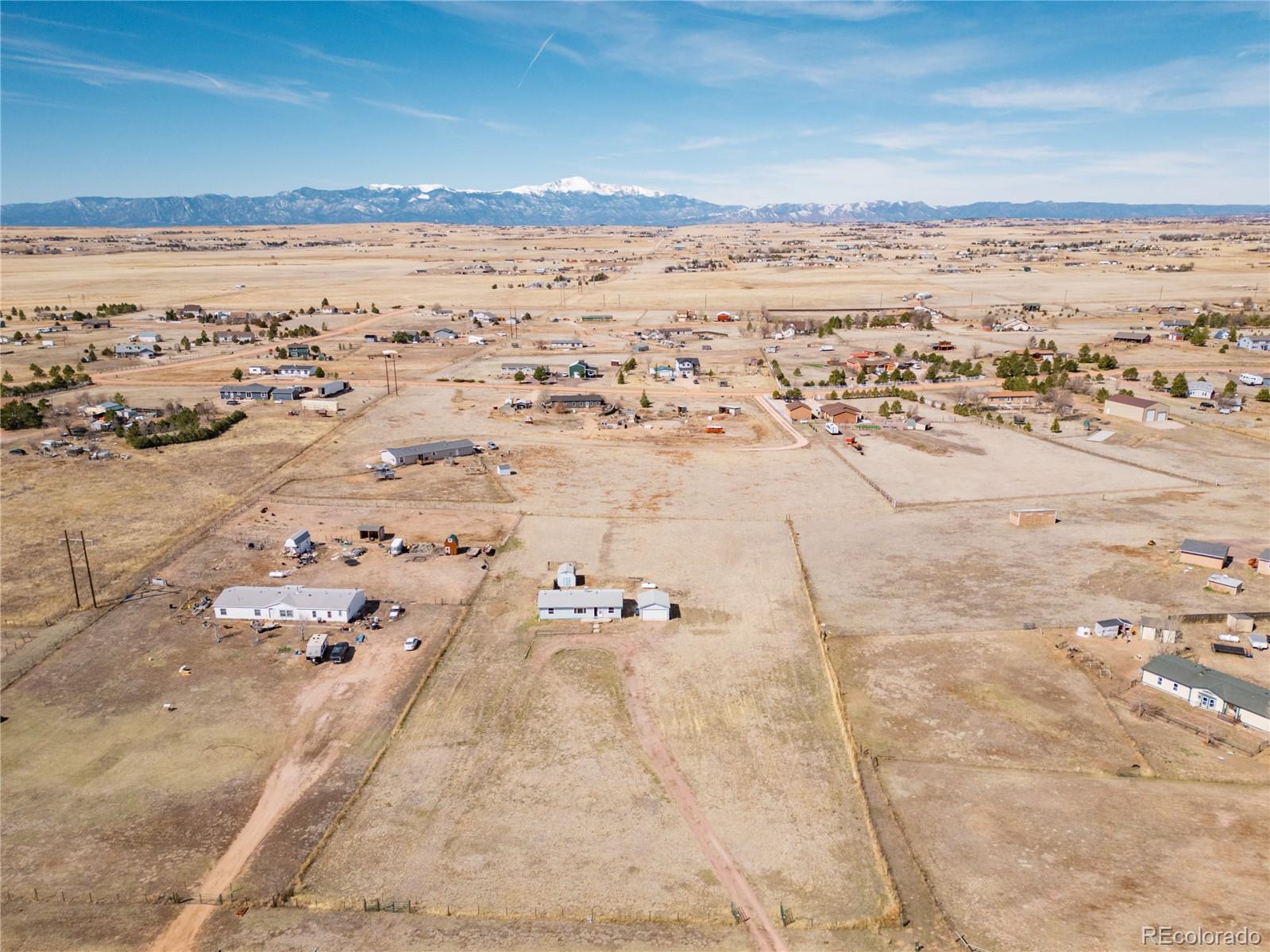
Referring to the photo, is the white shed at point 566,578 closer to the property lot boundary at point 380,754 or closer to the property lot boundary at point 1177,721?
the property lot boundary at point 380,754

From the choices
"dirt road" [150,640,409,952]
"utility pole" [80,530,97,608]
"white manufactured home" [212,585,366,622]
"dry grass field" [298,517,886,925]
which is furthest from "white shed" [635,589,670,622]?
"utility pole" [80,530,97,608]

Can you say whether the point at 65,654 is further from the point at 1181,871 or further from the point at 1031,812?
the point at 1181,871

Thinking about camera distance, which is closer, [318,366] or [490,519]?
[490,519]

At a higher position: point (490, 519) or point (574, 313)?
point (574, 313)

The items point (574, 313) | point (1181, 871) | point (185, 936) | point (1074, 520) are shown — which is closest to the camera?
point (185, 936)

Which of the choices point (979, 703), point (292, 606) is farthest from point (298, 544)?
point (979, 703)

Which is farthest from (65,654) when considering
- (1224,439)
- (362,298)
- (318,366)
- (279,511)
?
(362,298)
